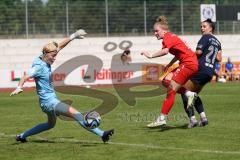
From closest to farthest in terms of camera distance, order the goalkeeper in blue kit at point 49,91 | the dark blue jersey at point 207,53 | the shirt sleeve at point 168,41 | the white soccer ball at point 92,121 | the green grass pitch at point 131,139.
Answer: the green grass pitch at point 131,139 → the white soccer ball at point 92,121 → the goalkeeper in blue kit at point 49,91 → the shirt sleeve at point 168,41 → the dark blue jersey at point 207,53

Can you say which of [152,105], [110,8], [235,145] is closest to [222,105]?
[152,105]

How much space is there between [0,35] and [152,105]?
1941 centimetres

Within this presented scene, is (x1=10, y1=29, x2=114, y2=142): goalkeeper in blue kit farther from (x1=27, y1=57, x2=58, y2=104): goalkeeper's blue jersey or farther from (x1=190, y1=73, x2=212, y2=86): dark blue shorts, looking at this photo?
(x1=190, y1=73, x2=212, y2=86): dark blue shorts

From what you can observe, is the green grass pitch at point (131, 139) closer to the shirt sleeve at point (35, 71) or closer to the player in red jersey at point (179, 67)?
the player in red jersey at point (179, 67)

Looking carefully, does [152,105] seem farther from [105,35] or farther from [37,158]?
[105,35]

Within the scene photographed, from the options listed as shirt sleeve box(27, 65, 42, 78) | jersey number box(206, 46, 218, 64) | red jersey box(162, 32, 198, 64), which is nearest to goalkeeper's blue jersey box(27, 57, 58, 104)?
shirt sleeve box(27, 65, 42, 78)

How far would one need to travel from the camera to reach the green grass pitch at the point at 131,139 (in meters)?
9.70

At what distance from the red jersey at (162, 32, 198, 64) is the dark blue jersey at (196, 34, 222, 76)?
333 mm

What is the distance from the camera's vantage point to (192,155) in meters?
9.44

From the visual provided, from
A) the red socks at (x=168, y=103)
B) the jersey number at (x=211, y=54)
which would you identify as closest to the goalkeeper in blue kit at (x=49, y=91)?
the red socks at (x=168, y=103)

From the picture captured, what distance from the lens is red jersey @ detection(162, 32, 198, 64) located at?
12523 millimetres

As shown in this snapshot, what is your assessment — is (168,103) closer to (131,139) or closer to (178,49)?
(178,49)

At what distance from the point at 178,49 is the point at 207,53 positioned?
2.52 ft

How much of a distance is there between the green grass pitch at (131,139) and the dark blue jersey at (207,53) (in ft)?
4.22
